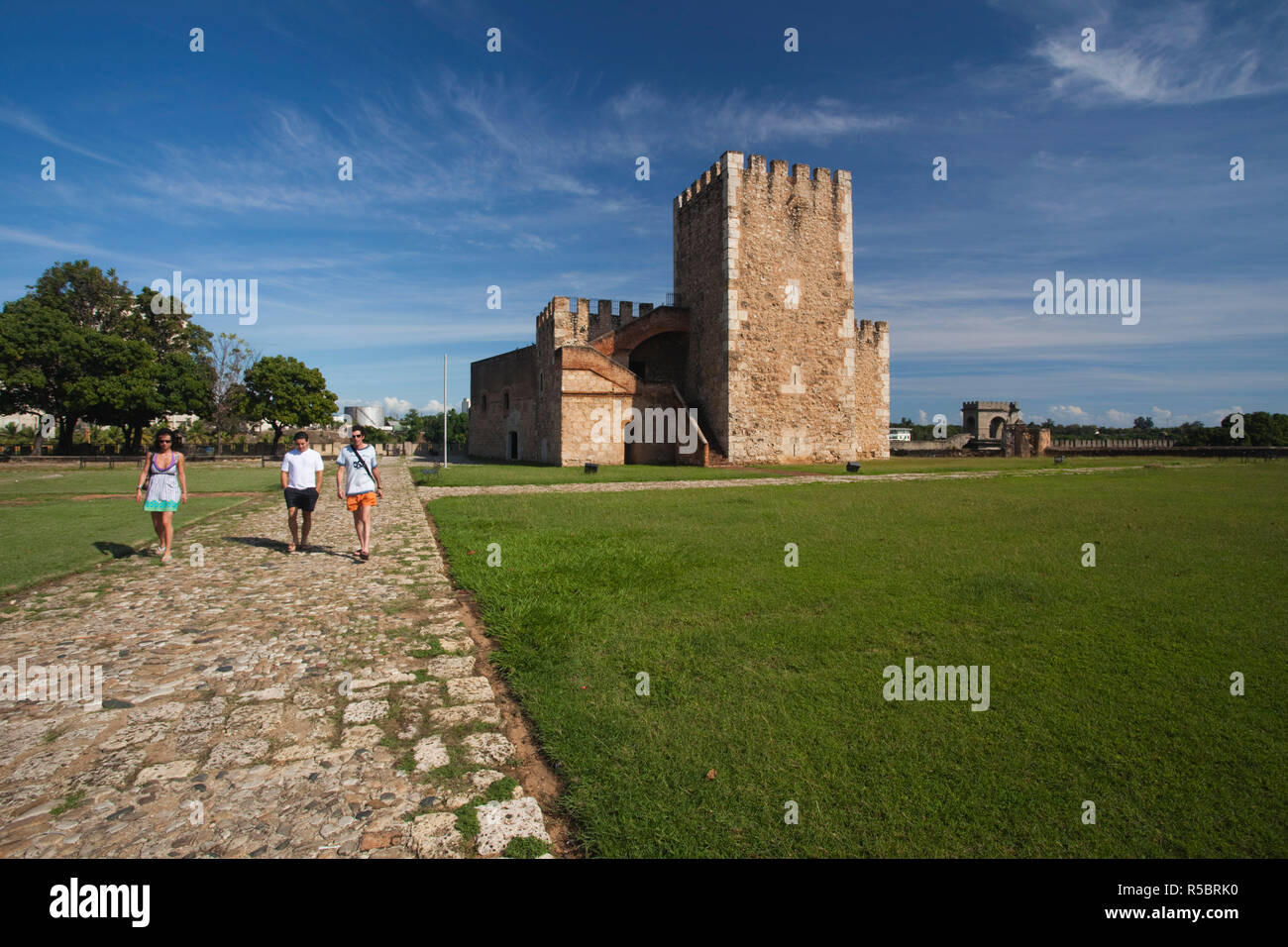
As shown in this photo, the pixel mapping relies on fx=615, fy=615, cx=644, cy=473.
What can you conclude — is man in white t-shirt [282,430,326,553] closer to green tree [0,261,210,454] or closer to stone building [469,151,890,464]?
stone building [469,151,890,464]

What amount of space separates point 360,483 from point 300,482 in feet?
3.57

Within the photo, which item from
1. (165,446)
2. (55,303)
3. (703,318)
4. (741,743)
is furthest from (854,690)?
(55,303)

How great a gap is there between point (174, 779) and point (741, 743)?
9.38 ft

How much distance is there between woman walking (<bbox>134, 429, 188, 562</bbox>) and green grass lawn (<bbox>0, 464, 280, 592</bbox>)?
2.26ft

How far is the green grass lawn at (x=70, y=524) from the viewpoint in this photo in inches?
303

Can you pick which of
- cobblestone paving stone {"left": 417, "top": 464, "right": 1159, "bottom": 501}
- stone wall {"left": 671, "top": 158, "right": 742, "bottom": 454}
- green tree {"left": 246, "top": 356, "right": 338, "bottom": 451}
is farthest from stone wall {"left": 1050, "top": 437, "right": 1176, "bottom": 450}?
green tree {"left": 246, "top": 356, "right": 338, "bottom": 451}

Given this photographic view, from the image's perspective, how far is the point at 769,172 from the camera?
91.8 feet

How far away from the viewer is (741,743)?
3.28m

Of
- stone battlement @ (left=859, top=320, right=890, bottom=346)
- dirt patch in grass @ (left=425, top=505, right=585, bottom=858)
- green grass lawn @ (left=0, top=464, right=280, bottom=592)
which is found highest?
stone battlement @ (left=859, top=320, right=890, bottom=346)

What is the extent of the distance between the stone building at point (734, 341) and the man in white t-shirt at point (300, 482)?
19032mm

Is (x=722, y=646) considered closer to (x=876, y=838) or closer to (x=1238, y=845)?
(x=876, y=838)

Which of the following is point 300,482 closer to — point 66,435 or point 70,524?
point 70,524

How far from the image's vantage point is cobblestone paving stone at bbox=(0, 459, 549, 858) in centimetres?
266

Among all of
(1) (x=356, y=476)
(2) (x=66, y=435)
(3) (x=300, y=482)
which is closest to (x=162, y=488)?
(3) (x=300, y=482)
